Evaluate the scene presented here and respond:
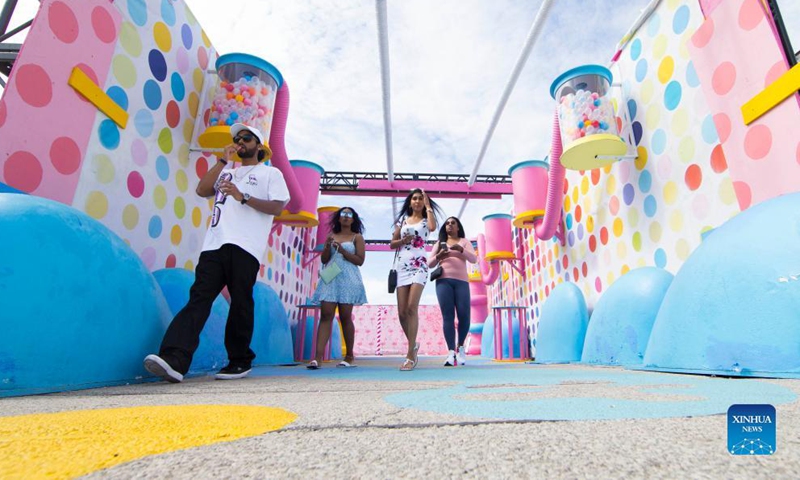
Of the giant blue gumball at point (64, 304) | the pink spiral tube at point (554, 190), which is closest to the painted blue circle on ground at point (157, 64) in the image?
the giant blue gumball at point (64, 304)

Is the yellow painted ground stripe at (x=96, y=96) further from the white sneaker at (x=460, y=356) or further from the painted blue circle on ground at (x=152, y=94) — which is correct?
the white sneaker at (x=460, y=356)

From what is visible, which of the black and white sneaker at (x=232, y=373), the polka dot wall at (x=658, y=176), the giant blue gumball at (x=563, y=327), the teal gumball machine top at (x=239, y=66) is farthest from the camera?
the giant blue gumball at (x=563, y=327)

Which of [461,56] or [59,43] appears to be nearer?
[59,43]

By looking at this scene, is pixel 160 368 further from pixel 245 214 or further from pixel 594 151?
pixel 594 151

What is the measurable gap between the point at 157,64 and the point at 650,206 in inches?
194

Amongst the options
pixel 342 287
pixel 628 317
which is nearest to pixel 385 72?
pixel 342 287

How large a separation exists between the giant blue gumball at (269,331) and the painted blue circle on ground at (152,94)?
6.46ft

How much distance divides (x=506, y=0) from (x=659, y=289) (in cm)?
310

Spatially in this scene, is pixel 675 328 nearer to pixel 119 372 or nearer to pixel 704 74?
pixel 704 74

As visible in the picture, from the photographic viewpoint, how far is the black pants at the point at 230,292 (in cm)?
221

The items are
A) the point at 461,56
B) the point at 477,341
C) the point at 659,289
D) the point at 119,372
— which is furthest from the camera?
the point at 477,341

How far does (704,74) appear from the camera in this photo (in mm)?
3262

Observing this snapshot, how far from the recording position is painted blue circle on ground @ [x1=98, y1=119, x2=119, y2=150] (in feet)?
9.92

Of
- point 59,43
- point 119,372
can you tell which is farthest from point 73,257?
point 59,43
